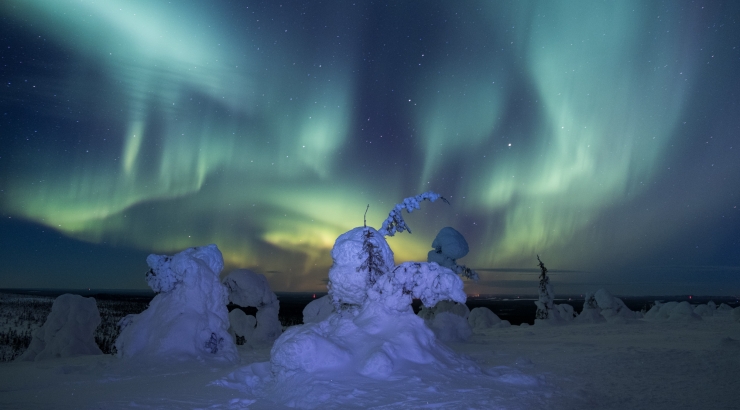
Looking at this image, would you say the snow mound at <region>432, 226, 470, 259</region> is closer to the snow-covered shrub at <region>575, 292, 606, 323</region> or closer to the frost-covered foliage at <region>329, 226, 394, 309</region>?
the snow-covered shrub at <region>575, 292, 606, 323</region>

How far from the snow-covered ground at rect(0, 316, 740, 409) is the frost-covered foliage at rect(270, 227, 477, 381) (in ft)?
1.41

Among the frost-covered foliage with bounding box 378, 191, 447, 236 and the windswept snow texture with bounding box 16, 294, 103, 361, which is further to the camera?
the windswept snow texture with bounding box 16, 294, 103, 361

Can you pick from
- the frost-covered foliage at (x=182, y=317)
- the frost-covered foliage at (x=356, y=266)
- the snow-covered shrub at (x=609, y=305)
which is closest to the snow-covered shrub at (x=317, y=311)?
the frost-covered foliage at (x=182, y=317)

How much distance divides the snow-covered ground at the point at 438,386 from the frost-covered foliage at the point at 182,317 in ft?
2.60

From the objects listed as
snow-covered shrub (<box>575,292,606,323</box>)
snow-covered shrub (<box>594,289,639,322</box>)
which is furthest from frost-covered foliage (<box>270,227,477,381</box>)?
snow-covered shrub (<box>594,289,639,322</box>)

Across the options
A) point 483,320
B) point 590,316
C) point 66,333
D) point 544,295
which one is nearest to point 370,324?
point 66,333

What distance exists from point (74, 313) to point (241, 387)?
12247mm

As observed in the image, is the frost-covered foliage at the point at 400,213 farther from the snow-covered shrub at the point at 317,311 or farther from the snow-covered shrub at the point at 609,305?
the snow-covered shrub at the point at 609,305

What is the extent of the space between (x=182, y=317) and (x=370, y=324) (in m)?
6.98

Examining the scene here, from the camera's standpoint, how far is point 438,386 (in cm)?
854

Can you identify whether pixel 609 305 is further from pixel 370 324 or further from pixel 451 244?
pixel 370 324

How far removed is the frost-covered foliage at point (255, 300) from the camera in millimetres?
21094

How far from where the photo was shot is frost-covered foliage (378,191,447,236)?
13234mm

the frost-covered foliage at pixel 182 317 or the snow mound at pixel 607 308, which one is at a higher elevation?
the frost-covered foliage at pixel 182 317
